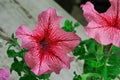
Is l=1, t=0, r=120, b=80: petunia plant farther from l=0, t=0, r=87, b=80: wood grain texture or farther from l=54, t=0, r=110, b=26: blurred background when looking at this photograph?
l=54, t=0, r=110, b=26: blurred background

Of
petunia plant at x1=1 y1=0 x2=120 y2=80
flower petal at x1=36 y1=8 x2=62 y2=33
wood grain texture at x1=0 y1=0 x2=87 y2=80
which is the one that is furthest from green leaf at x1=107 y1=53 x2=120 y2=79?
wood grain texture at x1=0 y1=0 x2=87 y2=80

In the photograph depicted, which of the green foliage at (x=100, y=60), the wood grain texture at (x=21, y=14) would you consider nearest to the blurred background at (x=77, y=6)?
the wood grain texture at (x=21, y=14)

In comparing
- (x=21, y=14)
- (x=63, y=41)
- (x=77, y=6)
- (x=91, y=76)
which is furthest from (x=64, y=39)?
(x=77, y=6)

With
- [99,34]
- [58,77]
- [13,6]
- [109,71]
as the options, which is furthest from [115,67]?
[13,6]

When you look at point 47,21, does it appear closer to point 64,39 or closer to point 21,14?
point 64,39

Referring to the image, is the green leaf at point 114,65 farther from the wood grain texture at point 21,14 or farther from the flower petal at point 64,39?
the wood grain texture at point 21,14

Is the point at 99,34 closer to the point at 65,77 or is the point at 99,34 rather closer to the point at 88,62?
the point at 88,62
